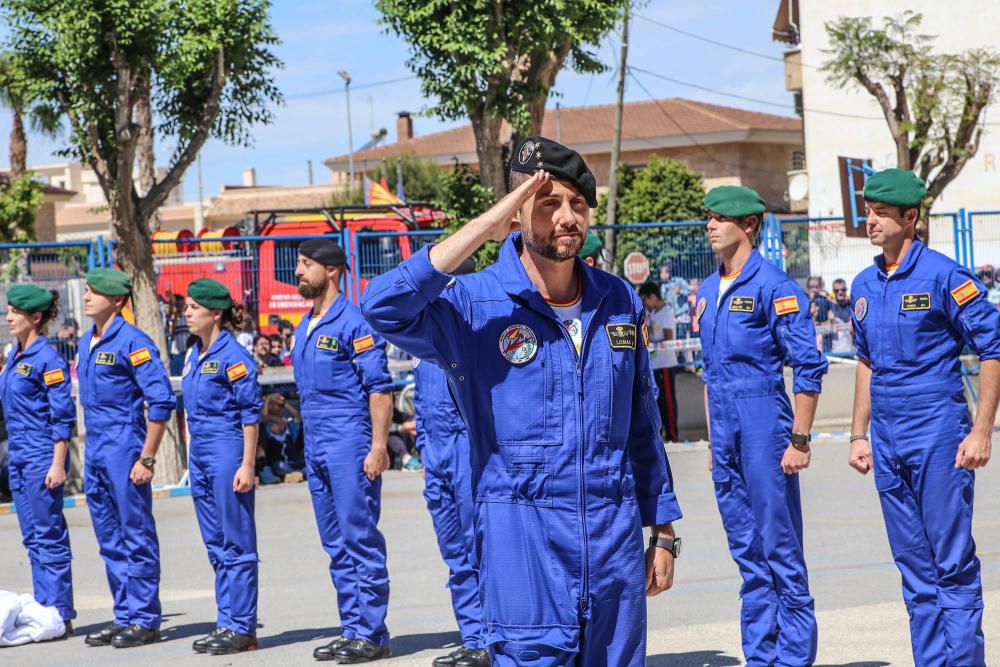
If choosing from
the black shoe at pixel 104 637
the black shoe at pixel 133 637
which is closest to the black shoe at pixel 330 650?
the black shoe at pixel 133 637

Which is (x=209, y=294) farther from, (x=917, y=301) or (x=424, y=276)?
(x=424, y=276)

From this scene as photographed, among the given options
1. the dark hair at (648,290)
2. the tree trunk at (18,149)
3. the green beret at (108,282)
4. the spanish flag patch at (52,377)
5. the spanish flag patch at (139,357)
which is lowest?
the spanish flag patch at (52,377)

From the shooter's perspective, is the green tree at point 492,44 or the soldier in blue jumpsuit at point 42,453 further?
the green tree at point 492,44

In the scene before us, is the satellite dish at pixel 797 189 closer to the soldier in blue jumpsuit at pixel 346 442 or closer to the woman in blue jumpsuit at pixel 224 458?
the woman in blue jumpsuit at pixel 224 458

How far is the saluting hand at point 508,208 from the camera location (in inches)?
152

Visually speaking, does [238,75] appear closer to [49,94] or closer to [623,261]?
[49,94]

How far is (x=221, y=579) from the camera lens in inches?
310

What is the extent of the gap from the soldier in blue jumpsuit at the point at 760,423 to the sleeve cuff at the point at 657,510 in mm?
2092

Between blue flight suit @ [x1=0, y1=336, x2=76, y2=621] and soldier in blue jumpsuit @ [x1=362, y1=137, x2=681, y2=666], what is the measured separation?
A: 512cm

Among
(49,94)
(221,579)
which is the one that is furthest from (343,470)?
(49,94)

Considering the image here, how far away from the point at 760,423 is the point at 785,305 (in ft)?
1.89

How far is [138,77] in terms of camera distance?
1532 cm

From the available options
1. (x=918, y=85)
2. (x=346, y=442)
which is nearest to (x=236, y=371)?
(x=346, y=442)

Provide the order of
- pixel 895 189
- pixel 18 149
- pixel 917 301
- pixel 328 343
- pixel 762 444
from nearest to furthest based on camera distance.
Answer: pixel 917 301 < pixel 895 189 < pixel 762 444 < pixel 328 343 < pixel 18 149
